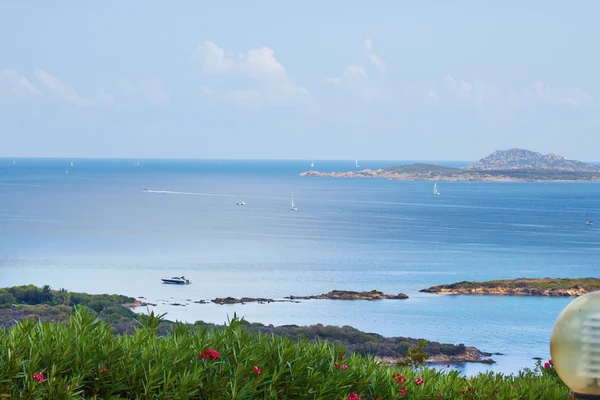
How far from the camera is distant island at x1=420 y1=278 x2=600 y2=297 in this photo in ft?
134

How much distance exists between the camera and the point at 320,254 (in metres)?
54.7

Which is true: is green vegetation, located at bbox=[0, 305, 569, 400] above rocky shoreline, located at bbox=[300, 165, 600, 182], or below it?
above

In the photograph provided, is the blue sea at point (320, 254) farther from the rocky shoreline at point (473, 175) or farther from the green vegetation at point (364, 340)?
the rocky shoreline at point (473, 175)

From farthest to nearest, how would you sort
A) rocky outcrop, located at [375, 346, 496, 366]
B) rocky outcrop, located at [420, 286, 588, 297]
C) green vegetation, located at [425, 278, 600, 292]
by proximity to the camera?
green vegetation, located at [425, 278, 600, 292] → rocky outcrop, located at [420, 286, 588, 297] → rocky outcrop, located at [375, 346, 496, 366]

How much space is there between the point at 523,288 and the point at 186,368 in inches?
1570

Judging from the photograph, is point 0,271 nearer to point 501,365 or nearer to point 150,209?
point 501,365

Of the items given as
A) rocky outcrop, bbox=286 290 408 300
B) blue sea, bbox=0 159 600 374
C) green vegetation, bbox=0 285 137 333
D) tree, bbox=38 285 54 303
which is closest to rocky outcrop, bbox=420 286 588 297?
blue sea, bbox=0 159 600 374

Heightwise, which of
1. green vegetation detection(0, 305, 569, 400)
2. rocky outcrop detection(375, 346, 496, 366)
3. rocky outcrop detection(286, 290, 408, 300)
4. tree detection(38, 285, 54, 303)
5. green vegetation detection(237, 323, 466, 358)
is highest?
green vegetation detection(0, 305, 569, 400)

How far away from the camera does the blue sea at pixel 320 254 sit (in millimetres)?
34281

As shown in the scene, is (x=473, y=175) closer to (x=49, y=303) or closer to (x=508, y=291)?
(x=508, y=291)

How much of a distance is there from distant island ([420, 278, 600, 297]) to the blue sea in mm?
923

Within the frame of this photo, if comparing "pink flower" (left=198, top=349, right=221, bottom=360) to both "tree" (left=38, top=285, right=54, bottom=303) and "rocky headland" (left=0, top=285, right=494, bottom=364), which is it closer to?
"rocky headland" (left=0, top=285, right=494, bottom=364)

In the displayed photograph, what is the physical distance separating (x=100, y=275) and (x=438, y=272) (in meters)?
19.5

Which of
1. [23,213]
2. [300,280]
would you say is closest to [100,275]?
[300,280]
